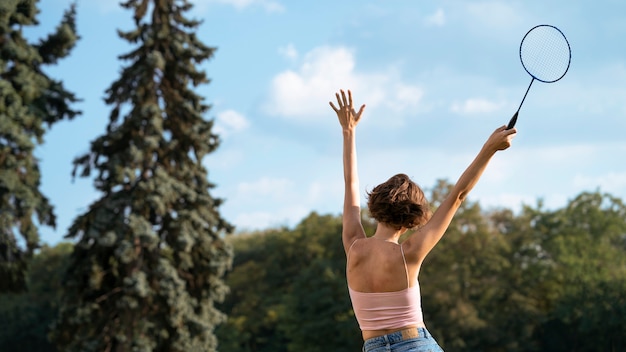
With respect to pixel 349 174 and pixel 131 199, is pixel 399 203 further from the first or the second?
pixel 131 199

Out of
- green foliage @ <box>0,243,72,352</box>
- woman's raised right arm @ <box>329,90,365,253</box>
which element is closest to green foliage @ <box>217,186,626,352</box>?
green foliage @ <box>0,243,72,352</box>

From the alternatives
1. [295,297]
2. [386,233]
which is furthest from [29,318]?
[386,233]

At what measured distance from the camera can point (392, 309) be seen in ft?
12.5

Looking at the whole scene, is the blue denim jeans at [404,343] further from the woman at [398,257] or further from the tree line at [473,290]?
the tree line at [473,290]

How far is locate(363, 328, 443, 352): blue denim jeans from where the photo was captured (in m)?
3.73

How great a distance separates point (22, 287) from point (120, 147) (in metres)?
4.62

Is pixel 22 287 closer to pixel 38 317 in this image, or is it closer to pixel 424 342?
pixel 424 342

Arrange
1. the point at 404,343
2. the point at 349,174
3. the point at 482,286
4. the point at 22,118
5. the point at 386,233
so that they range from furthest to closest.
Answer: the point at 482,286, the point at 22,118, the point at 349,174, the point at 386,233, the point at 404,343

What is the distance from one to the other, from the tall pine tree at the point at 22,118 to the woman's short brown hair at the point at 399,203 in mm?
20894

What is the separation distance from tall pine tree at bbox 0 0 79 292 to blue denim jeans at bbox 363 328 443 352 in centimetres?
2098

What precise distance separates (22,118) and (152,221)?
4.40 m

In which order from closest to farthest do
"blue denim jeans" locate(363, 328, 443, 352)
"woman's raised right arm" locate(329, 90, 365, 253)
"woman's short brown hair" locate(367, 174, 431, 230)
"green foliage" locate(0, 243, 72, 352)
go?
1. "blue denim jeans" locate(363, 328, 443, 352)
2. "woman's short brown hair" locate(367, 174, 431, 230)
3. "woman's raised right arm" locate(329, 90, 365, 253)
4. "green foliage" locate(0, 243, 72, 352)

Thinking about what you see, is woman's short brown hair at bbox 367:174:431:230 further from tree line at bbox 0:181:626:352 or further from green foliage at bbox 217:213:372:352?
green foliage at bbox 217:213:372:352

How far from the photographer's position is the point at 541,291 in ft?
152
